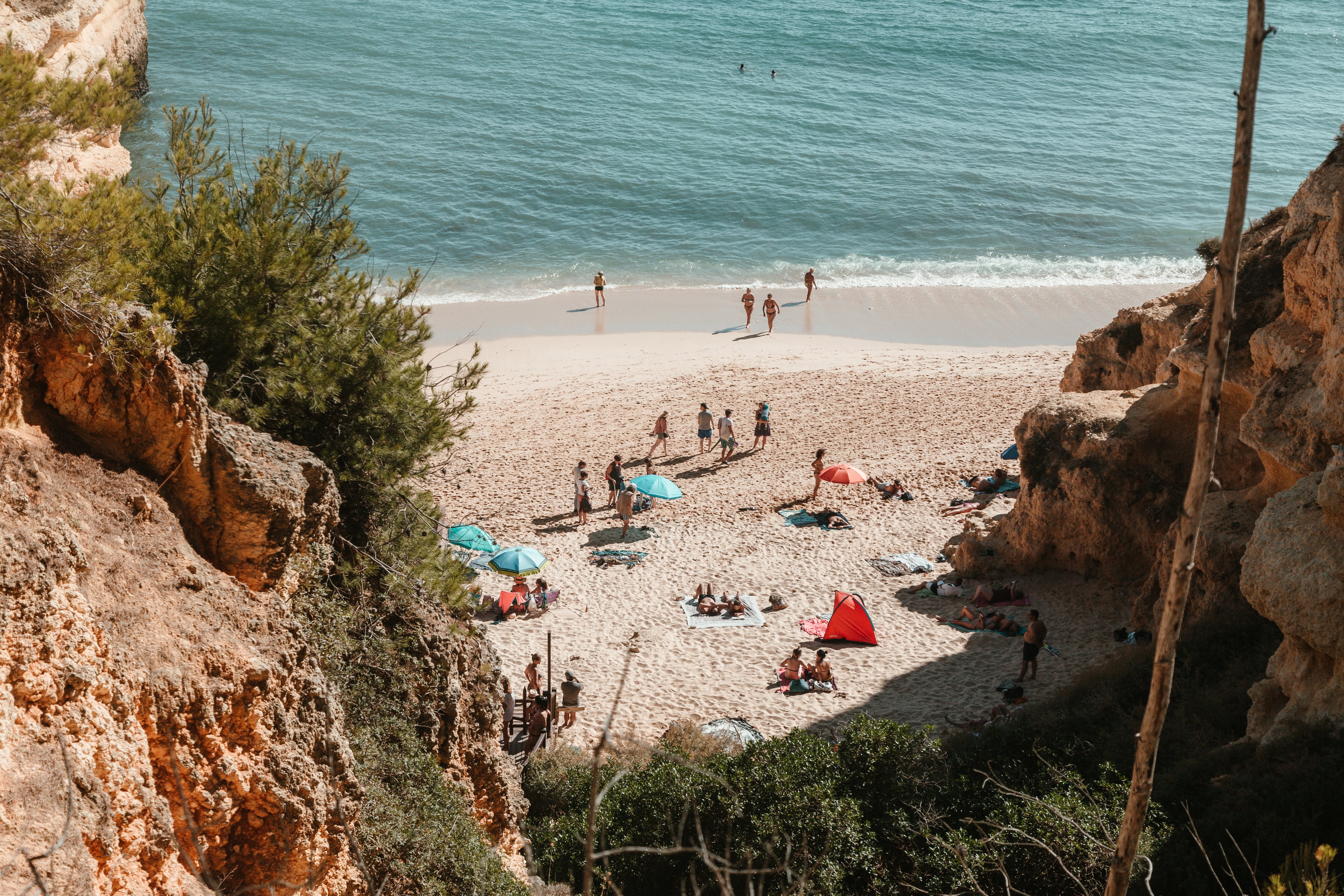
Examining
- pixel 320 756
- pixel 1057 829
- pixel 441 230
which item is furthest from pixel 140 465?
pixel 441 230

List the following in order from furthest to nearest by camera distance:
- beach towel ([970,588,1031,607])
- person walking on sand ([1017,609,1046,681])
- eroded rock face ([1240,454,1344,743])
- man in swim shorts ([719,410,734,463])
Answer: man in swim shorts ([719,410,734,463])
beach towel ([970,588,1031,607])
person walking on sand ([1017,609,1046,681])
eroded rock face ([1240,454,1344,743])

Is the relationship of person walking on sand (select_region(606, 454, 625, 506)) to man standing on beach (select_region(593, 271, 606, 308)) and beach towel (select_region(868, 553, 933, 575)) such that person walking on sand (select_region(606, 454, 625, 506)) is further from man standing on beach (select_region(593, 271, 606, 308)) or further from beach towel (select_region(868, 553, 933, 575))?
man standing on beach (select_region(593, 271, 606, 308))

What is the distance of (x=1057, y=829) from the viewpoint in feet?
24.8

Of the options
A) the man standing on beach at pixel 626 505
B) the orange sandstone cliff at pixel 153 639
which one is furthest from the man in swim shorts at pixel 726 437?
the orange sandstone cliff at pixel 153 639

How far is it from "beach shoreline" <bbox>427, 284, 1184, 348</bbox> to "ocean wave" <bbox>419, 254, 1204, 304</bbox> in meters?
0.53

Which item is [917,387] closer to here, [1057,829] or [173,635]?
[1057,829]

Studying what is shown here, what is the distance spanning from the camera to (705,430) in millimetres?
22672

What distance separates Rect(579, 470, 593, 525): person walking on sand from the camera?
19500 mm

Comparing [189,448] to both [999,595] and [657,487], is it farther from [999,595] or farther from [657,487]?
[657,487]

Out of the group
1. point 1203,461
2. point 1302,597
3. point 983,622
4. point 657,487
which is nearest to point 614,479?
point 657,487

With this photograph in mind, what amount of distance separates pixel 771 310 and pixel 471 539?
15651mm

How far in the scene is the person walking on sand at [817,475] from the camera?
20.3 meters

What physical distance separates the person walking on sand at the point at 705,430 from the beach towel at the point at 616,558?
4.86 metres

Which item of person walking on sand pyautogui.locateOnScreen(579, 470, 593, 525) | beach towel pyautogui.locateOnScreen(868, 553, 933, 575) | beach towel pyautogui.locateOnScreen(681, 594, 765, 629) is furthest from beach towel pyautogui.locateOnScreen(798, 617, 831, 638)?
person walking on sand pyautogui.locateOnScreen(579, 470, 593, 525)
